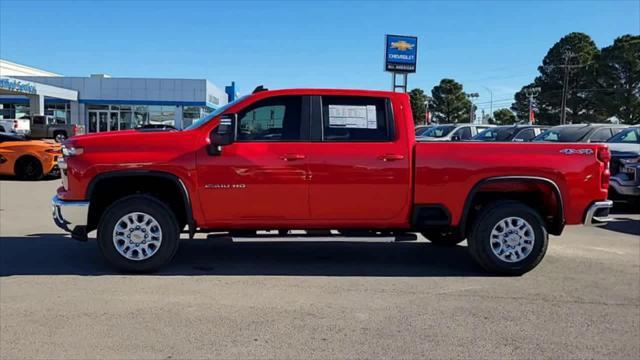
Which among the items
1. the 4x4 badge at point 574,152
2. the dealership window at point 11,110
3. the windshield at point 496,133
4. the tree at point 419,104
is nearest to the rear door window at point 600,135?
the windshield at point 496,133

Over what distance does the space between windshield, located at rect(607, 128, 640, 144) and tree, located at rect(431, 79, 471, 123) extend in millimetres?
67517

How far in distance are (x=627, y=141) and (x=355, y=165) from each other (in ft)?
29.6

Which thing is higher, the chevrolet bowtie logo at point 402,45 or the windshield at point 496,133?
the chevrolet bowtie logo at point 402,45

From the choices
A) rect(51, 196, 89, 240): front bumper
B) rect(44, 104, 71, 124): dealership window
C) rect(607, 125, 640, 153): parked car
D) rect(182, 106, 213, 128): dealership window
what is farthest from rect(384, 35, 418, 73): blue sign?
rect(51, 196, 89, 240): front bumper

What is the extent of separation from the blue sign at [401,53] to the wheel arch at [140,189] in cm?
2809

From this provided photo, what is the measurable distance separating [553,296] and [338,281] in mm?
2114

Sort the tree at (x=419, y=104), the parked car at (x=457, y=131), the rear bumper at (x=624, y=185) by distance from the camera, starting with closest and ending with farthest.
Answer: the rear bumper at (x=624, y=185)
the parked car at (x=457, y=131)
the tree at (x=419, y=104)

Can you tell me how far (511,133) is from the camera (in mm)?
20312

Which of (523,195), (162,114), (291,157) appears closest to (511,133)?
(523,195)

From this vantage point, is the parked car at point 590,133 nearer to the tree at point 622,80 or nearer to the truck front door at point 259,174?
the truck front door at point 259,174

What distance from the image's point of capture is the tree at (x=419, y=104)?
8300 centimetres

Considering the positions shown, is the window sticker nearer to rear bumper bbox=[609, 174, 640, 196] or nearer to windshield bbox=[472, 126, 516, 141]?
rear bumper bbox=[609, 174, 640, 196]

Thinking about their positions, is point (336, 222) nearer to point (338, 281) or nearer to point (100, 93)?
point (338, 281)

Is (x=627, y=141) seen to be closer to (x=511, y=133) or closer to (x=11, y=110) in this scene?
(x=511, y=133)
